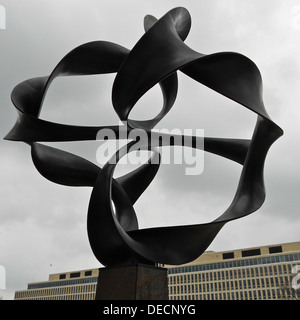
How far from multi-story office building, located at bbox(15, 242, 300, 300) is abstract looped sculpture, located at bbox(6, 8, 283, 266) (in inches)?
2582

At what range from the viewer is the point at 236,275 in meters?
77.4

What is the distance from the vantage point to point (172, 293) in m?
84.1

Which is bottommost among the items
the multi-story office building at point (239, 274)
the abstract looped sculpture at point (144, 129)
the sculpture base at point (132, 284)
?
the sculpture base at point (132, 284)

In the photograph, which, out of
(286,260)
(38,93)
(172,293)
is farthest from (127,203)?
(172,293)

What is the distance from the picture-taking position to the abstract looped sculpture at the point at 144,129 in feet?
29.3

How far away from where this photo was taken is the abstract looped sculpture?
8938 mm

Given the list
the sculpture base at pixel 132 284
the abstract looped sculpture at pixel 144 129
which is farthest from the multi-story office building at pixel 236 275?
the sculpture base at pixel 132 284

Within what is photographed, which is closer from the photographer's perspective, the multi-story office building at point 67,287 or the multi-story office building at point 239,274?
the multi-story office building at point 239,274

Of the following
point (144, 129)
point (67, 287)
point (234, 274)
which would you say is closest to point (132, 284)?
point (144, 129)

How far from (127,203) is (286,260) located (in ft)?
234

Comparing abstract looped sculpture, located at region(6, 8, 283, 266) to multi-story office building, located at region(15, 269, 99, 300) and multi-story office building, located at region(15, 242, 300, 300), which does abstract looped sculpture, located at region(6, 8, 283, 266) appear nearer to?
multi-story office building, located at region(15, 242, 300, 300)

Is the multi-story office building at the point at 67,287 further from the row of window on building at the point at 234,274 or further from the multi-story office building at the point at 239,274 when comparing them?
the row of window on building at the point at 234,274

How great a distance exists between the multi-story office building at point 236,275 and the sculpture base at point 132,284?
6659 cm
